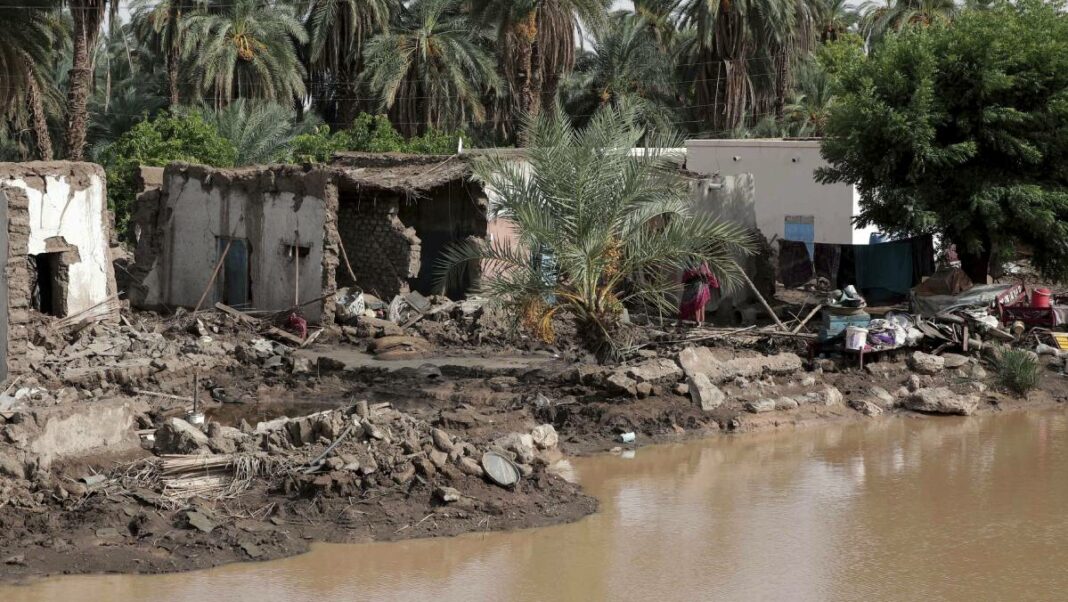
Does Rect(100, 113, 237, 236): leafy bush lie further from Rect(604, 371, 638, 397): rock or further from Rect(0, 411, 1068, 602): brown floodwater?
Rect(0, 411, 1068, 602): brown floodwater

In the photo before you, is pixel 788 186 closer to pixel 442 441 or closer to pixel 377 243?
pixel 377 243

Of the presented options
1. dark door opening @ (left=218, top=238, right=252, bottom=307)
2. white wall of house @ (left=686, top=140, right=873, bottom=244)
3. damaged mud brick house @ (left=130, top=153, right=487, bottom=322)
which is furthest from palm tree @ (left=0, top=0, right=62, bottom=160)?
white wall of house @ (left=686, top=140, right=873, bottom=244)

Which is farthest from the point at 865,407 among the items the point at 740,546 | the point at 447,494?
the point at 447,494

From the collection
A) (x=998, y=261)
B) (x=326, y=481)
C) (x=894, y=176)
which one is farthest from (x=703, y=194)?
(x=326, y=481)

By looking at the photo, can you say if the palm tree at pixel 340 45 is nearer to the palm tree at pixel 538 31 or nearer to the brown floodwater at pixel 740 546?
the palm tree at pixel 538 31

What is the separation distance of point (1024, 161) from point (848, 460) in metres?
7.94

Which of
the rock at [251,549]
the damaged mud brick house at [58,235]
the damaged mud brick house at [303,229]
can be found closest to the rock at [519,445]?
the rock at [251,549]

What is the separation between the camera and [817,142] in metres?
26.9

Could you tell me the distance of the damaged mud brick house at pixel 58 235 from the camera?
16453 millimetres

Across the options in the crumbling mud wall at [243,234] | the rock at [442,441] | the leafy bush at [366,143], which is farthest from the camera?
the leafy bush at [366,143]

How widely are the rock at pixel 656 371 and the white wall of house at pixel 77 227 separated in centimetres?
892

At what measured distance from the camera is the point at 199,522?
935cm

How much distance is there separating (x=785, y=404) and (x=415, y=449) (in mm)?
5693

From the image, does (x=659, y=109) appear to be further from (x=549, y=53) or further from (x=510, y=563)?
(x=510, y=563)
